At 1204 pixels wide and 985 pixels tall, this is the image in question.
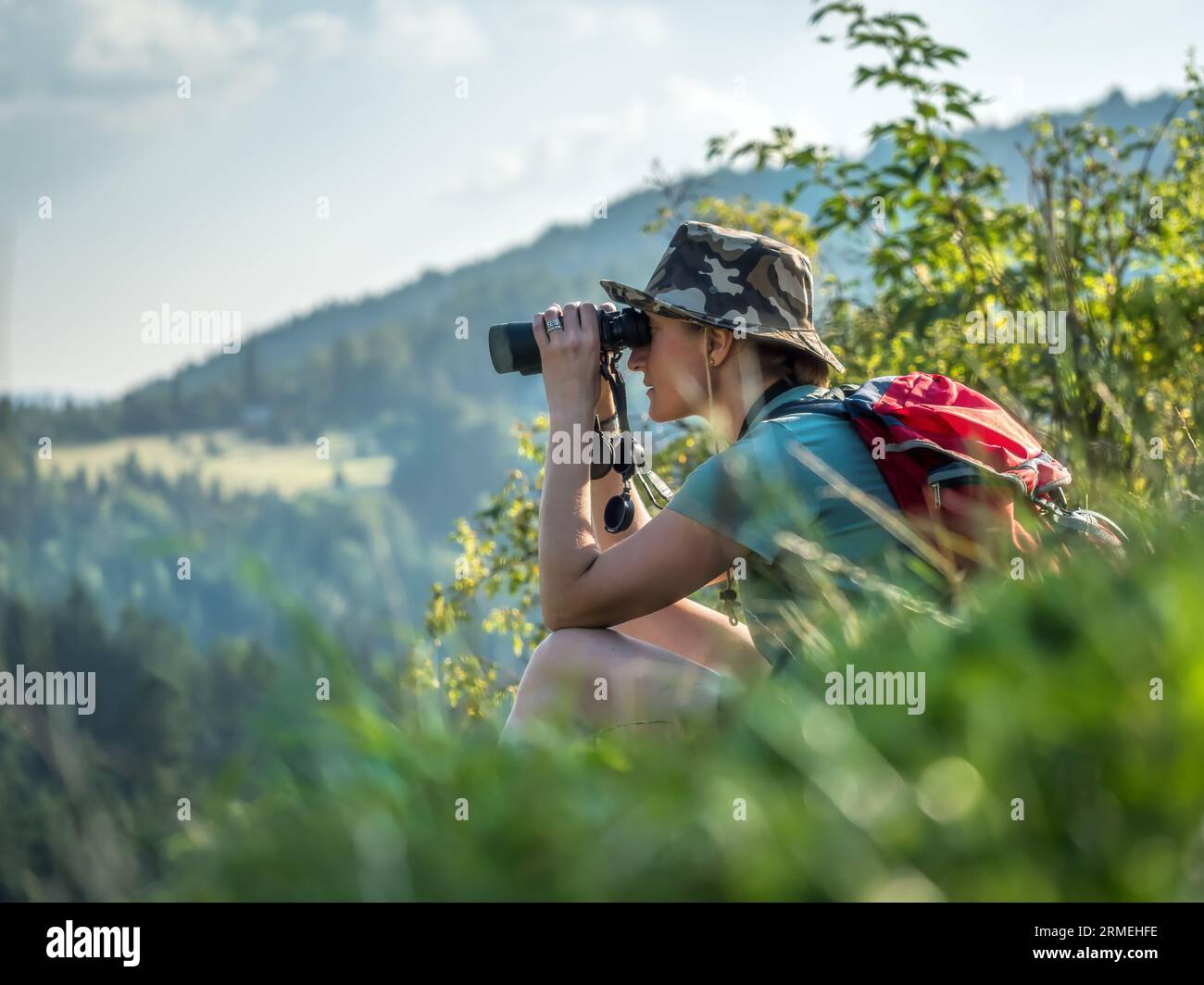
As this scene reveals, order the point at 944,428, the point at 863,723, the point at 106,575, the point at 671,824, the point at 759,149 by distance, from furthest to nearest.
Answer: the point at 759,149, the point at 944,428, the point at 106,575, the point at 863,723, the point at 671,824

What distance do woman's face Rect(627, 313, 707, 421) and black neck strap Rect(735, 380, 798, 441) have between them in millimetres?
138

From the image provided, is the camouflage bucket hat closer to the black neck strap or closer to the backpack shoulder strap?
the black neck strap

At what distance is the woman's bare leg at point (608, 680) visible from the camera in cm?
206

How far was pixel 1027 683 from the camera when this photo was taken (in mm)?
1037

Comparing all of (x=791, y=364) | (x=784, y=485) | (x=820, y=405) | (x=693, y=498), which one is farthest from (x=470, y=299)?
(x=784, y=485)

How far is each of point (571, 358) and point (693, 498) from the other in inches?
25.4

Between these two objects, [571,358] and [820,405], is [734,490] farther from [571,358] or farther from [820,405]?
[571,358]

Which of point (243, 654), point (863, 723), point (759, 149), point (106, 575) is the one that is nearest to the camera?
point (863, 723)

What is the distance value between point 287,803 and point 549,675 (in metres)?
1.32

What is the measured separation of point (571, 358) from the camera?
9.27 feet

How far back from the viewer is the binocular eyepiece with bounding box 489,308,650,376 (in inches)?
114

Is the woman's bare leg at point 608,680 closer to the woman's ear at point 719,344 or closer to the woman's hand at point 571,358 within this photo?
the woman's hand at point 571,358

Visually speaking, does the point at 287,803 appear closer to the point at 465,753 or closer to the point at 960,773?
the point at 465,753
